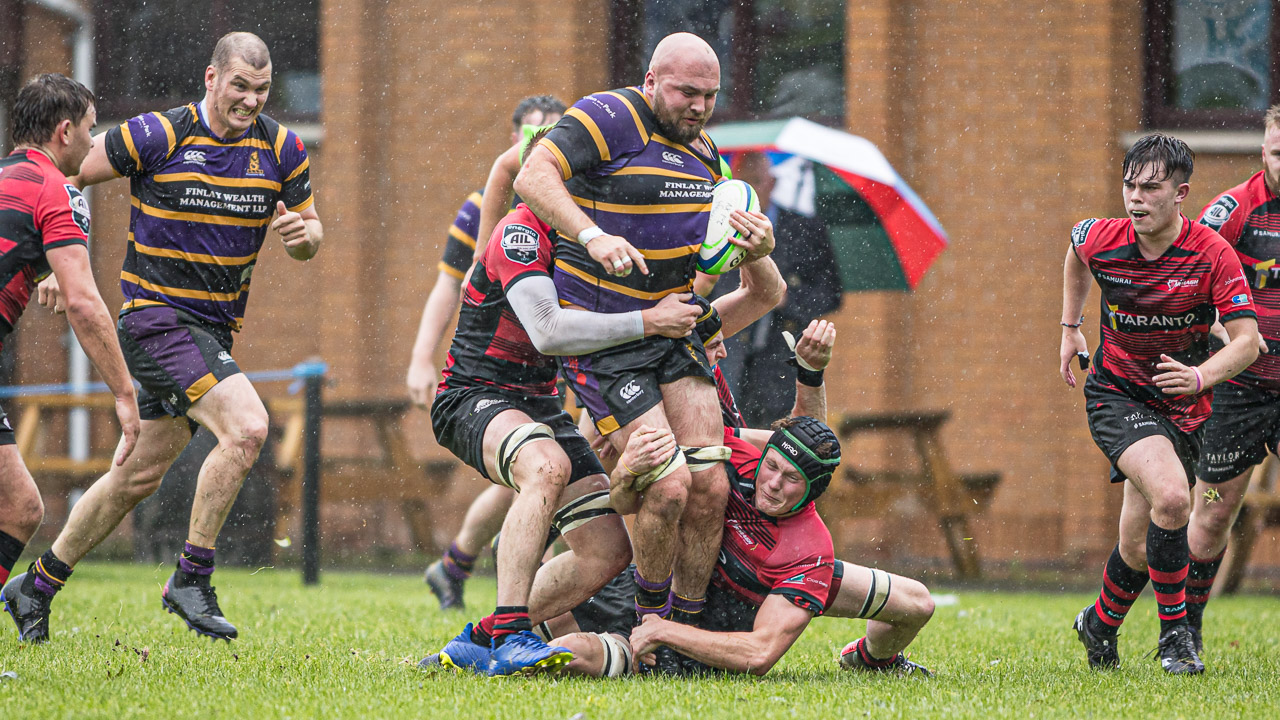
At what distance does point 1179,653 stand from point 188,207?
4.30 meters

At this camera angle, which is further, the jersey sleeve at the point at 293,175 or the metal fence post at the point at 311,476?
the metal fence post at the point at 311,476

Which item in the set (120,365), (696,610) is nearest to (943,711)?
(696,610)

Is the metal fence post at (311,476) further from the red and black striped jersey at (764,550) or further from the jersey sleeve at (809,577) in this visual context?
the jersey sleeve at (809,577)

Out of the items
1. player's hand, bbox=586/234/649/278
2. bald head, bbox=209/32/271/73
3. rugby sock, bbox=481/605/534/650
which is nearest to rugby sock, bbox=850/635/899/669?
rugby sock, bbox=481/605/534/650

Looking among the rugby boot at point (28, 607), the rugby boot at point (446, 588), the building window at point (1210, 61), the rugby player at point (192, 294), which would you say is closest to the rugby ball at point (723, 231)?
→ the rugby player at point (192, 294)

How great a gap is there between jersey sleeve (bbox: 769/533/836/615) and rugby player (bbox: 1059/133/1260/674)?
1.35m

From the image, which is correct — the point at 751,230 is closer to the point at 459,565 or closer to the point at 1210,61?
the point at 459,565

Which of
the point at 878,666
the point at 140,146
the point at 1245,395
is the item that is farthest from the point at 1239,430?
the point at 140,146

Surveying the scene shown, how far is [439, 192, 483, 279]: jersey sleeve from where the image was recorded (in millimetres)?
6715

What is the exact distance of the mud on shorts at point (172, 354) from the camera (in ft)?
17.3

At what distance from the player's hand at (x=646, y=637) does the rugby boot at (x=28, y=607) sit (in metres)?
2.45

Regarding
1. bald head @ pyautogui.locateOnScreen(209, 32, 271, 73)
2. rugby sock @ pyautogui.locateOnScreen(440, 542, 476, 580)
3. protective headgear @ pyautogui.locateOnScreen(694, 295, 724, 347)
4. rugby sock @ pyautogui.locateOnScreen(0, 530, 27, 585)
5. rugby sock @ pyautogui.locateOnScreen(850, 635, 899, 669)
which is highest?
Result: bald head @ pyautogui.locateOnScreen(209, 32, 271, 73)

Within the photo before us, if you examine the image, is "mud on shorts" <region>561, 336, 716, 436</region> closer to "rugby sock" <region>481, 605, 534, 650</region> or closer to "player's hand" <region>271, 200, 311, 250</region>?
"rugby sock" <region>481, 605, 534, 650</region>

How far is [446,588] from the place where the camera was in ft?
23.4
